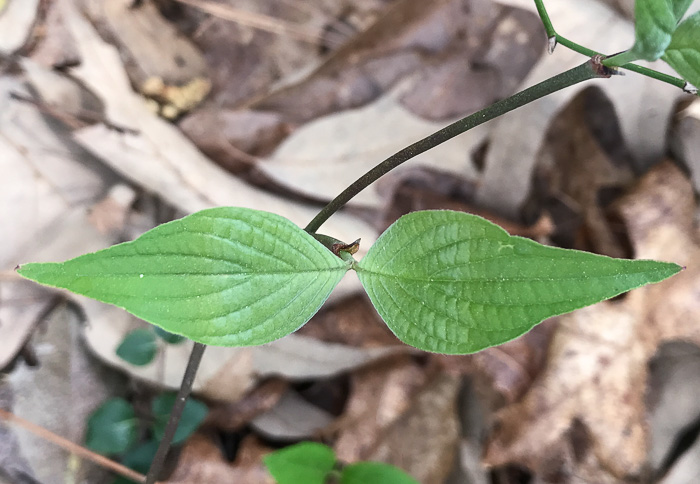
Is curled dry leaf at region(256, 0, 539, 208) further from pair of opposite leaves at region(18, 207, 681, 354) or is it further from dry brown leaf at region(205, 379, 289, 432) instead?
pair of opposite leaves at region(18, 207, 681, 354)

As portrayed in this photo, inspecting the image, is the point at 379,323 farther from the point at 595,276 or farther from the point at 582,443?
the point at 595,276

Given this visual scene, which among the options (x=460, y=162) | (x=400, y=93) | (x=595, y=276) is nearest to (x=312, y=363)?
(x=460, y=162)

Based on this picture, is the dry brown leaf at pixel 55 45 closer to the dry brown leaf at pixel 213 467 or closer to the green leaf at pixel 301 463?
the dry brown leaf at pixel 213 467

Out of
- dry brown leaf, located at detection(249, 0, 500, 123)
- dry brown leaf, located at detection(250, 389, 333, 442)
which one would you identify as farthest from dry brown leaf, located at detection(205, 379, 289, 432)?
dry brown leaf, located at detection(249, 0, 500, 123)

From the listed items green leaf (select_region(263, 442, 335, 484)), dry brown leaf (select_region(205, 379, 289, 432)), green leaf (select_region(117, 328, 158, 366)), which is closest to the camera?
green leaf (select_region(263, 442, 335, 484))

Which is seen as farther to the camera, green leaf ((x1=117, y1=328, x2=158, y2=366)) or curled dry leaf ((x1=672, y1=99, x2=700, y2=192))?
curled dry leaf ((x1=672, y1=99, x2=700, y2=192))

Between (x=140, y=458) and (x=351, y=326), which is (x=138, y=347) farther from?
(x=351, y=326)
